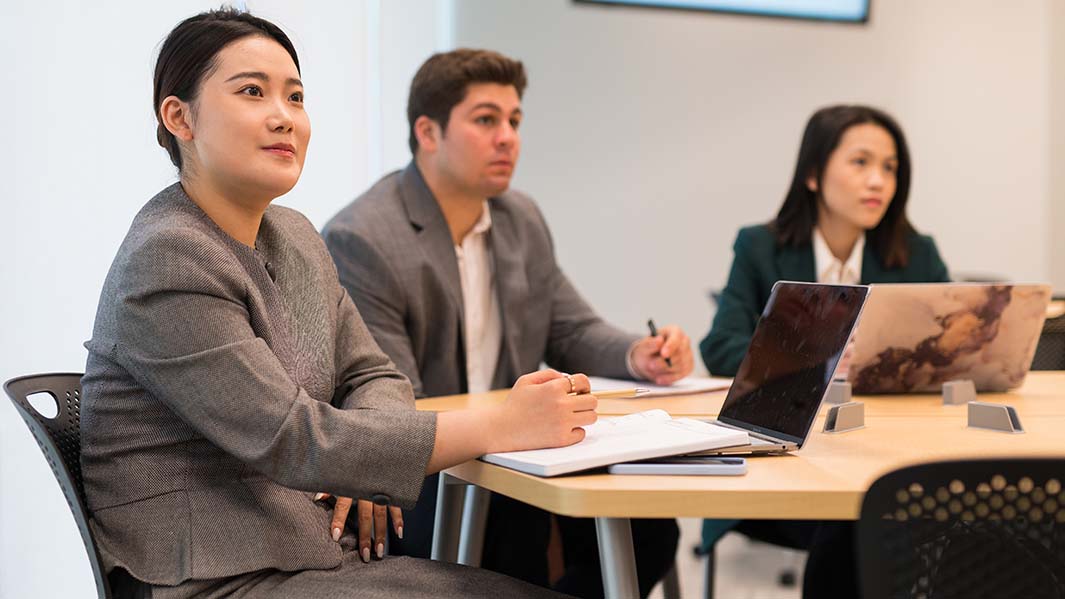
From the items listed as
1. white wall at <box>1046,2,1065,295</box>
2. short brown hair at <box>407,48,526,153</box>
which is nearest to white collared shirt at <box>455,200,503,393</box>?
short brown hair at <box>407,48,526,153</box>

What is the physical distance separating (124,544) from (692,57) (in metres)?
3.54

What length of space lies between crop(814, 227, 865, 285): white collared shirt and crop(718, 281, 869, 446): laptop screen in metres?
1.23

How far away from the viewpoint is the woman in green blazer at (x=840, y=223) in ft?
8.84

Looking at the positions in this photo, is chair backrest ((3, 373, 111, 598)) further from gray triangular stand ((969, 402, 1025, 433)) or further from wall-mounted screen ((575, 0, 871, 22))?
wall-mounted screen ((575, 0, 871, 22))

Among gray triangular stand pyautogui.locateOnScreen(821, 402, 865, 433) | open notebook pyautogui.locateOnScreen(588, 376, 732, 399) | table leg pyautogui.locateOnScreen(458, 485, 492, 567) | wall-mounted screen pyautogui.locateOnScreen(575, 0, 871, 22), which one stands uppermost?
wall-mounted screen pyautogui.locateOnScreen(575, 0, 871, 22)

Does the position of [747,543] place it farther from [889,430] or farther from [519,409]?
[519,409]

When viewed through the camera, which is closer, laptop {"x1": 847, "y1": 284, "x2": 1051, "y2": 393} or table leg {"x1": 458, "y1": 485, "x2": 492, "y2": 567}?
laptop {"x1": 847, "y1": 284, "x2": 1051, "y2": 393}

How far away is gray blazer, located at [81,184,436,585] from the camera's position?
1.22 meters

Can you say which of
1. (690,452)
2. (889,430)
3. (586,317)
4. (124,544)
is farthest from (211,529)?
(586,317)

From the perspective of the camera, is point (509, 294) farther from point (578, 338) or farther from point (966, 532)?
point (966, 532)

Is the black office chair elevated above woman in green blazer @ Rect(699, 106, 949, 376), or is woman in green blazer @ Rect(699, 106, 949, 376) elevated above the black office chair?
woman in green blazer @ Rect(699, 106, 949, 376)

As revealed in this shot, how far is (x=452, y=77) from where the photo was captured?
101 inches

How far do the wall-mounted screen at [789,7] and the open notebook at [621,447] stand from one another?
3.24 meters

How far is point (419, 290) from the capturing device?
A: 7.47ft
